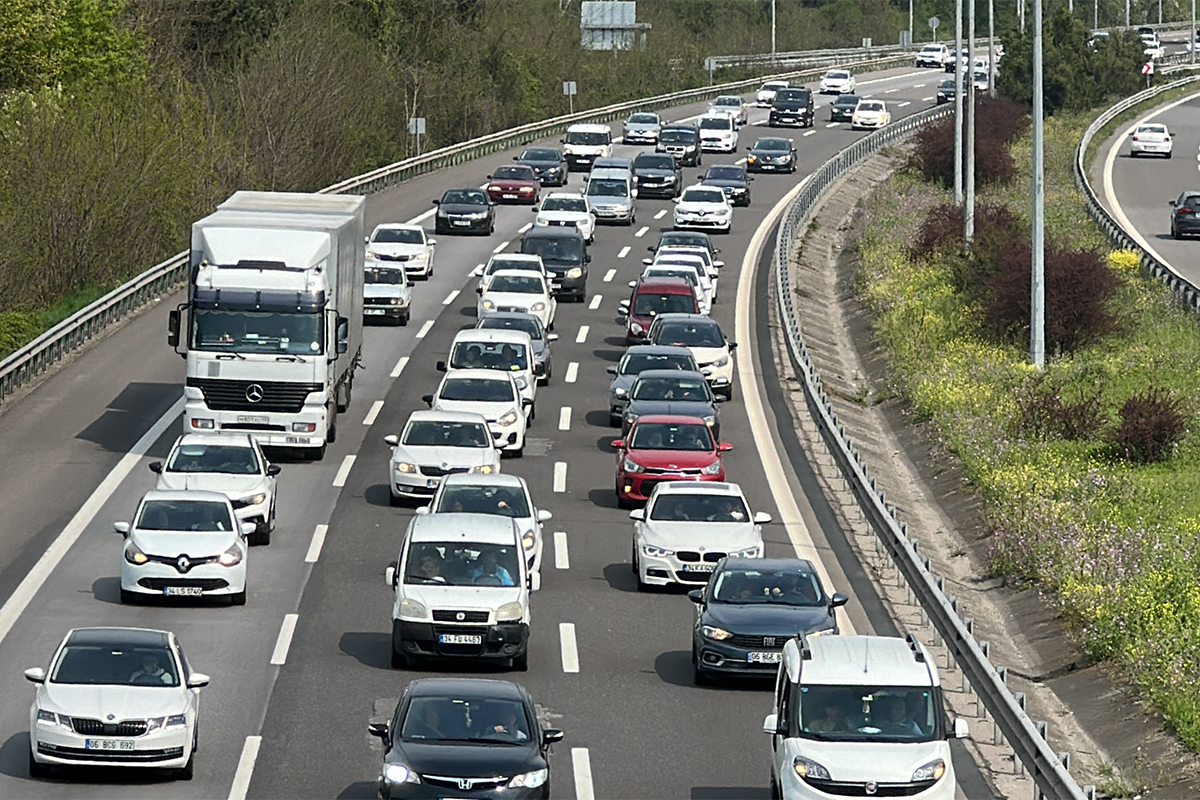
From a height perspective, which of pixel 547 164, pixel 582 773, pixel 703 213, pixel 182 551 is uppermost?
pixel 547 164

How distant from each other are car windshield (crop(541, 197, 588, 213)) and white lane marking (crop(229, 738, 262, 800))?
4449 centimetres

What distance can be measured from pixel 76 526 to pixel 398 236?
2674 cm

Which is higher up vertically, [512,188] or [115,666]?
[512,188]

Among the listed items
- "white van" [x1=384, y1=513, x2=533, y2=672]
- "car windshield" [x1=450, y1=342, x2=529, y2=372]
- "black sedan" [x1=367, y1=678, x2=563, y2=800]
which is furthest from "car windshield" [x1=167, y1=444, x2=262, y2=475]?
"black sedan" [x1=367, y1=678, x2=563, y2=800]

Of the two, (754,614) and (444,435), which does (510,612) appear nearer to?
(754,614)

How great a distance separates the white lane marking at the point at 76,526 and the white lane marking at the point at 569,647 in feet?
21.5

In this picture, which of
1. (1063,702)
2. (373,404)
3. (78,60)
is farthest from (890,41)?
(1063,702)

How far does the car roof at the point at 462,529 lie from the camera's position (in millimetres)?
24672

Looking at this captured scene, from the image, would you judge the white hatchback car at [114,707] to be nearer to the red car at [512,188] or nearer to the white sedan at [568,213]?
the white sedan at [568,213]

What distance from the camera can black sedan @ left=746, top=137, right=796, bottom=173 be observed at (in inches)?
3310

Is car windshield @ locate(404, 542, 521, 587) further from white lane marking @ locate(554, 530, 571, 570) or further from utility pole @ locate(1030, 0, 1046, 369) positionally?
utility pole @ locate(1030, 0, 1046, 369)

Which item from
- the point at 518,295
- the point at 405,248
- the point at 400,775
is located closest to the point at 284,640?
the point at 400,775

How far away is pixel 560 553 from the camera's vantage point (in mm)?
30406

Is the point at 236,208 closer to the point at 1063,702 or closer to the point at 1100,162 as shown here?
the point at 1063,702
